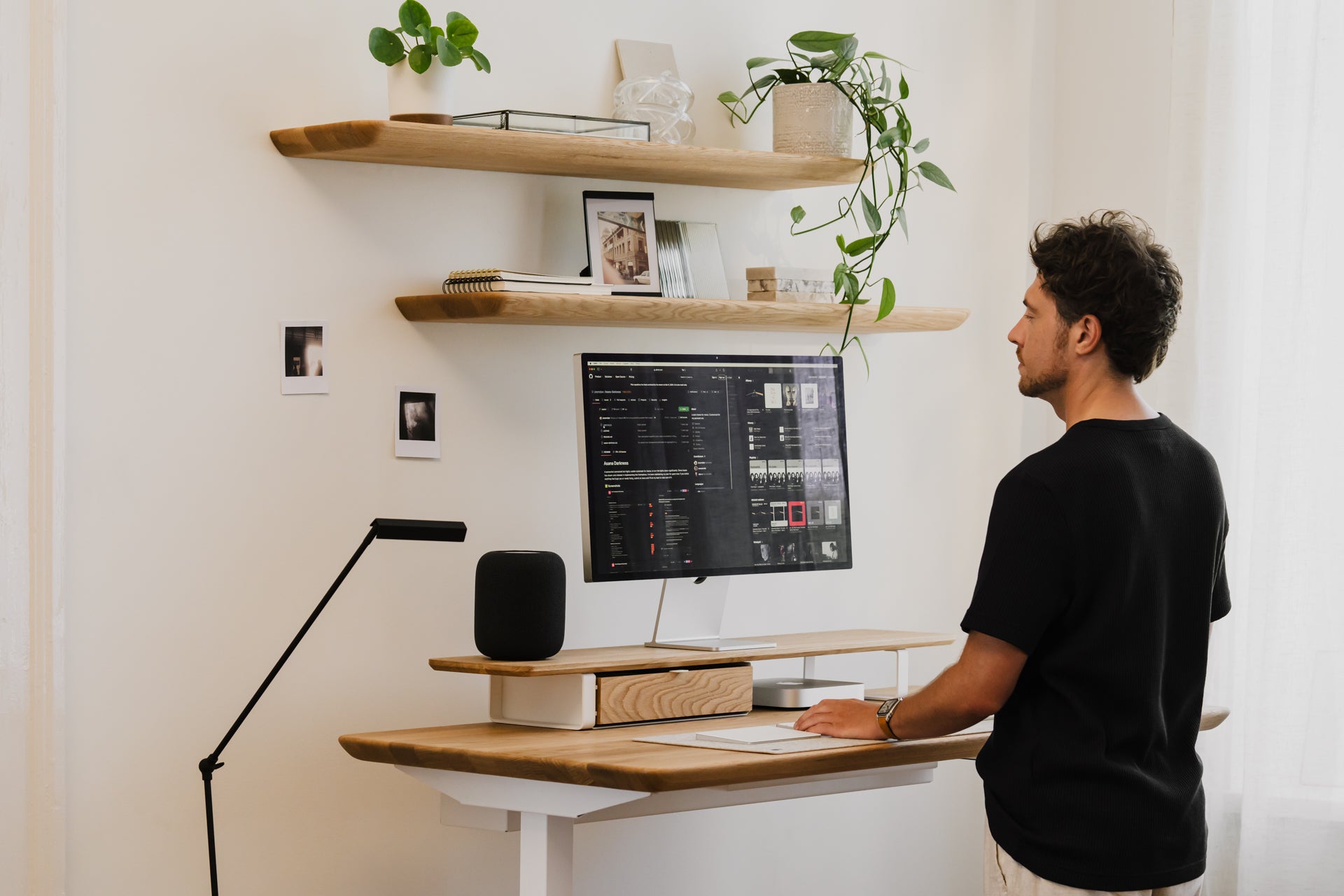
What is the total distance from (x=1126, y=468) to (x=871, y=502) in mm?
1405

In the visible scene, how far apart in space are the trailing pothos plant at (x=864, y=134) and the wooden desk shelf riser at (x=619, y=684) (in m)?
0.79

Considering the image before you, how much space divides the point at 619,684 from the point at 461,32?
1.11 meters

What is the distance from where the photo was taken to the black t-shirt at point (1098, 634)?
1.83 metres

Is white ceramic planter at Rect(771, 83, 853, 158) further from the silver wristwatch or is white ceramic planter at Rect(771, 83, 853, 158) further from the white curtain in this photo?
the silver wristwatch

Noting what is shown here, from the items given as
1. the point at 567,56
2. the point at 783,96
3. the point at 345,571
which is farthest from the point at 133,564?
the point at 783,96

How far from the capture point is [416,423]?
2617 millimetres

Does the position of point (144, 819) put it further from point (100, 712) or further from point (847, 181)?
point (847, 181)

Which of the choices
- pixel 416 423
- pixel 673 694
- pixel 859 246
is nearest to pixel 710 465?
pixel 673 694

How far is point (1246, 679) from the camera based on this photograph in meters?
2.93

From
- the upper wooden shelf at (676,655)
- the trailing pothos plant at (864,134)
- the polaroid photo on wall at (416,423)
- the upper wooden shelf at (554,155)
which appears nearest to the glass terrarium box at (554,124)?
the upper wooden shelf at (554,155)

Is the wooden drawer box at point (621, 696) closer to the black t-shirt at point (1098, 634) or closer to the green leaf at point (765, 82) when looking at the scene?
the black t-shirt at point (1098, 634)

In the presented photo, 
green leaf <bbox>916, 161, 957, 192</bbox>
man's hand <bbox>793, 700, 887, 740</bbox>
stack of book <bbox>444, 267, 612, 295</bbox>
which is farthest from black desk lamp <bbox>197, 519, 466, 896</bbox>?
green leaf <bbox>916, 161, 957, 192</bbox>

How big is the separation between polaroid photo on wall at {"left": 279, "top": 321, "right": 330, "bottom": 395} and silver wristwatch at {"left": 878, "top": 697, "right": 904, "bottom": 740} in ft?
3.62

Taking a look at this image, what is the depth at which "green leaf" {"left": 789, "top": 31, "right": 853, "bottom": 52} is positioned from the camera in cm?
281
